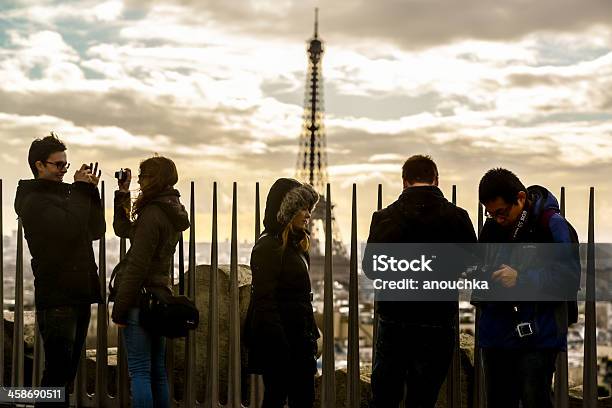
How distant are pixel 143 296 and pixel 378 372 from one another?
1.36 metres

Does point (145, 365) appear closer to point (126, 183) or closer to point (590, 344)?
point (126, 183)

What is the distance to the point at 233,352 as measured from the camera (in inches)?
243

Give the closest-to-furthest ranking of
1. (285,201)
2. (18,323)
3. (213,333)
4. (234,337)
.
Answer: (285,201), (234,337), (213,333), (18,323)

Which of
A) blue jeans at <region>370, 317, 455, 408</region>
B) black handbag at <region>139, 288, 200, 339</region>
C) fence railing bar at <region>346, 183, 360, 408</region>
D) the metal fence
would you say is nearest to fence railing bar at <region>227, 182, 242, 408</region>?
the metal fence

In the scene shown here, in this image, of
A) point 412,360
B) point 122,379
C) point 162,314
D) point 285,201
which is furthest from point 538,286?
point 122,379

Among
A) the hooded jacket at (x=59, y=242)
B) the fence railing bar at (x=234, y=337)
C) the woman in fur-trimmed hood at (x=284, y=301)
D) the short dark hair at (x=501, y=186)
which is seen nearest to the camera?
the short dark hair at (x=501, y=186)

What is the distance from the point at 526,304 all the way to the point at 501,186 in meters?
0.60

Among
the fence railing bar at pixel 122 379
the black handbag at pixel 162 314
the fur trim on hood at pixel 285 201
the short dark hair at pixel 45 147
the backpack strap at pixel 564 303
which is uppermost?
the short dark hair at pixel 45 147

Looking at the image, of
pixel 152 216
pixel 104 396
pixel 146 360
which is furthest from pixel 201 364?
pixel 152 216

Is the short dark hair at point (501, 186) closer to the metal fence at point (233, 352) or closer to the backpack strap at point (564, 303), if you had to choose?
the backpack strap at point (564, 303)

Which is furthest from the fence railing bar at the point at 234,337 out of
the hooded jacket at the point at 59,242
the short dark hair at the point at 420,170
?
the short dark hair at the point at 420,170

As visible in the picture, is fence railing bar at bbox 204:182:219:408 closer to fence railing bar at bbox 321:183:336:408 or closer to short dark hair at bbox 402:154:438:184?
fence railing bar at bbox 321:183:336:408

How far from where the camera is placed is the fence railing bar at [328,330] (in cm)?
572

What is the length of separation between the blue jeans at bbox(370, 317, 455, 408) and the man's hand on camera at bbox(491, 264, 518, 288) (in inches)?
16.8
